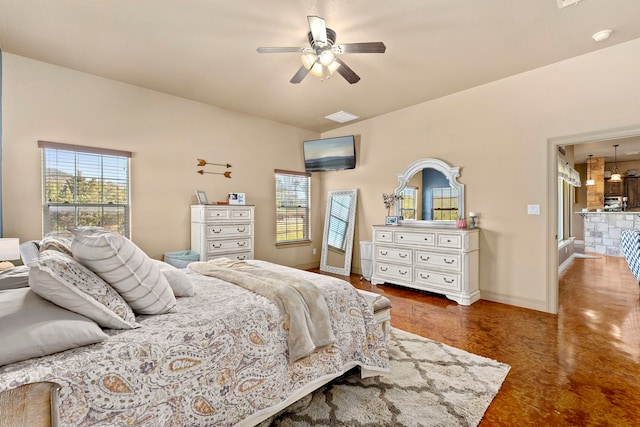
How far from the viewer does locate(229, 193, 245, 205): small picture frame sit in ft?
15.5

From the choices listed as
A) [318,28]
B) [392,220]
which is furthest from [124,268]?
[392,220]

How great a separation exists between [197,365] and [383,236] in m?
3.75

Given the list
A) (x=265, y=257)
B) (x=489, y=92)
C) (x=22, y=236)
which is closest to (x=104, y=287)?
(x=22, y=236)

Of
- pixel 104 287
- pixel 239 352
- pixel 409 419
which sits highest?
pixel 104 287

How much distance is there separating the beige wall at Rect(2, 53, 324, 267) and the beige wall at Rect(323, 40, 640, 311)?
280 cm

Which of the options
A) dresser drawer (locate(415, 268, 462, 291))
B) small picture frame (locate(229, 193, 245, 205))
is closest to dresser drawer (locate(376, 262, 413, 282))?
dresser drawer (locate(415, 268, 462, 291))

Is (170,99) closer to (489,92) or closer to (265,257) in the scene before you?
(265,257)

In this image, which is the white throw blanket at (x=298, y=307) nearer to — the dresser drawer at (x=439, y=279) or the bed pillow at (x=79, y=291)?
the bed pillow at (x=79, y=291)

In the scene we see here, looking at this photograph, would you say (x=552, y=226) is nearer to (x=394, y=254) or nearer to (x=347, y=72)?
(x=394, y=254)

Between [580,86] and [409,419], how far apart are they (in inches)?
153

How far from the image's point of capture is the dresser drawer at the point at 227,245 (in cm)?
423

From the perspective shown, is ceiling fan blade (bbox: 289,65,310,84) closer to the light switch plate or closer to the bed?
the bed

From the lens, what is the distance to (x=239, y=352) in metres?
1.48

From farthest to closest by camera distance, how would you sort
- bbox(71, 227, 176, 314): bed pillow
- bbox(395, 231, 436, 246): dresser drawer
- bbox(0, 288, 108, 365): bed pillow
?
bbox(395, 231, 436, 246): dresser drawer → bbox(71, 227, 176, 314): bed pillow → bbox(0, 288, 108, 365): bed pillow
